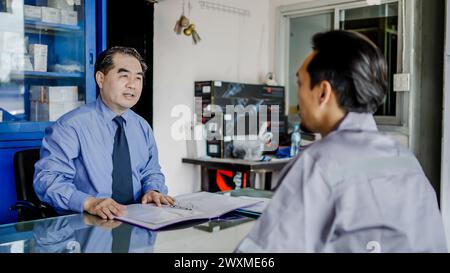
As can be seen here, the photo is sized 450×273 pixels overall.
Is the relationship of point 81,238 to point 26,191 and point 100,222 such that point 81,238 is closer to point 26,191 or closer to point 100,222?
point 100,222

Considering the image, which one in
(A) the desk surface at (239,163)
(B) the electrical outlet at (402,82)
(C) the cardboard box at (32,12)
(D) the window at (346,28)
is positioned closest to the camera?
(C) the cardboard box at (32,12)

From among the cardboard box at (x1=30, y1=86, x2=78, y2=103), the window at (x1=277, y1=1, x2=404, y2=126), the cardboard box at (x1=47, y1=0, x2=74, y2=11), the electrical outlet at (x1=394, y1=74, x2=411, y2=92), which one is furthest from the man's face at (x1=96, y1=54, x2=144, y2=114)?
the electrical outlet at (x1=394, y1=74, x2=411, y2=92)

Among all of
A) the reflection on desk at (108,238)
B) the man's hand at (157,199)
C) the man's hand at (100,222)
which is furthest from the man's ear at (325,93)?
the man's hand at (157,199)

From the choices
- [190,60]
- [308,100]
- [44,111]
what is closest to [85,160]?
[308,100]

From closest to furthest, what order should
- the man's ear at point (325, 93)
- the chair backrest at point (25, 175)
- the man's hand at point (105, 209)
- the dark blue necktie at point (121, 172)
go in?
the man's ear at point (325, 93), the man's hand at point (105, 209), the dark blue necktie at point (121, 172), the chair backrest at point (25, 175)

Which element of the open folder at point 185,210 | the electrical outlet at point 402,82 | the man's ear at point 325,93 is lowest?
the open folder at point 185,210

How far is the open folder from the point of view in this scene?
1432 millimetres

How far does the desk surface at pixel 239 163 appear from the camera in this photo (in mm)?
3626

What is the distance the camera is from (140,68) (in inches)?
79.4

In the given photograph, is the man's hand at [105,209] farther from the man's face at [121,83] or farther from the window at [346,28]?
the window at [346,28]

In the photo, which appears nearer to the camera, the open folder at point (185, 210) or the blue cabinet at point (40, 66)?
the open folder at point (185, 210)

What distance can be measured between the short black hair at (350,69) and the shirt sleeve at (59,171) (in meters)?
1.03

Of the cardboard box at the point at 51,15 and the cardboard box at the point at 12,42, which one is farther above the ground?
the cardboard box at the point at 51,15
